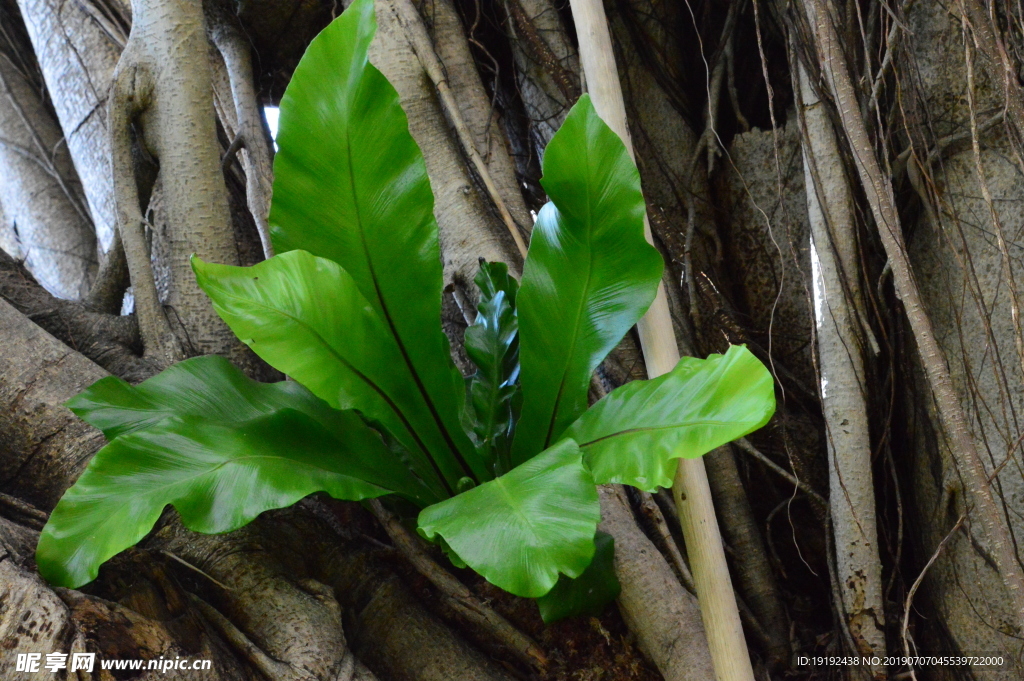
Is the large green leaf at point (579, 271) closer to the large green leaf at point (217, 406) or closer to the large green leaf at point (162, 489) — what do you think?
the large green leaf at point (217, 406)

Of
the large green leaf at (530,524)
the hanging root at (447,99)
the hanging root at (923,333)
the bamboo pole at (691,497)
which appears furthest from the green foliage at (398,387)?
the hanging root at (923,333)

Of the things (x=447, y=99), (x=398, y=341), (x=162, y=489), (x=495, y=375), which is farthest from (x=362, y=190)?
(x=447, y=99)

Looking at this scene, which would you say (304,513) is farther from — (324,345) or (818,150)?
(818,150)

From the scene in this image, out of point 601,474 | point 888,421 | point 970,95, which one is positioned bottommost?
point 888,421

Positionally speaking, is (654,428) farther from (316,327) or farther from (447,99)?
(447,99)

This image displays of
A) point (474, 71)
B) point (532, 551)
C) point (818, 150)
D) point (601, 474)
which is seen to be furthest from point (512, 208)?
point (532, 551)

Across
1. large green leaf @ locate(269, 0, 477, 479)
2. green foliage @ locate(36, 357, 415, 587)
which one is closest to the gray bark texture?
green foliage @ locate(36, 357, 415, 587)

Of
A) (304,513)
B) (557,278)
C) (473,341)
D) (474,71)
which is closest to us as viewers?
(557,278)
